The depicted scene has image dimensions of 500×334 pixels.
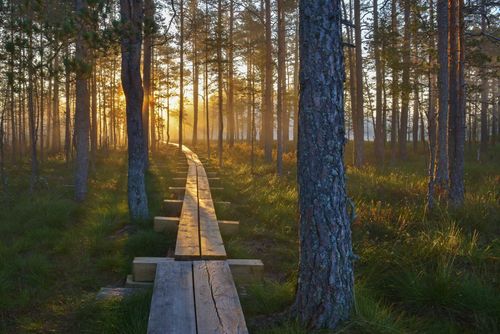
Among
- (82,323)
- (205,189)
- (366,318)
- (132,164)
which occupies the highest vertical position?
(132,164)

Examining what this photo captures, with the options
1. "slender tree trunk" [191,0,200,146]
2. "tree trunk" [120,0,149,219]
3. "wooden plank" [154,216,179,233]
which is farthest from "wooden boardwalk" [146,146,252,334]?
"slender tree trunk" [191,0,200,146]

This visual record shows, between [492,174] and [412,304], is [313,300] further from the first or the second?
[492,174]

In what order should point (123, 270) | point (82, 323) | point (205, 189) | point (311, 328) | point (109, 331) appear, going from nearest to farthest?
point (311, 328) → point (109, 331) → point (82, 323) → point (123, 270) → point (205, 189)

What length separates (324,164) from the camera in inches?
130

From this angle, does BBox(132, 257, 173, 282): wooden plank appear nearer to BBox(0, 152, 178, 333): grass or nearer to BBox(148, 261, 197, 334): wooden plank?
BBox(148, 261, 197, 334): wooden plank

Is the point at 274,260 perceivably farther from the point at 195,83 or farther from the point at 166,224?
the point at 195,83

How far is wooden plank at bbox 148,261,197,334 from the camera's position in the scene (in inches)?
117

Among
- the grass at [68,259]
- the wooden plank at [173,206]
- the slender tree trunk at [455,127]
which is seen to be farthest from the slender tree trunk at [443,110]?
the grass at [68,259]

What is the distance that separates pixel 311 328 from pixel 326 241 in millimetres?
694

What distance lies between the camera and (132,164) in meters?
7.70

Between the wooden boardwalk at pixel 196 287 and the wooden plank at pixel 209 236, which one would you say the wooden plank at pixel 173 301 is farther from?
the wooden plank at pixel 209 236

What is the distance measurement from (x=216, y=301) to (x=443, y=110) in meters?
8.14

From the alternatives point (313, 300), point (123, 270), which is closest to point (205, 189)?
point (123, 270)

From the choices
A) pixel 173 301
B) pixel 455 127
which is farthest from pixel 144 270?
pixel 455 127
